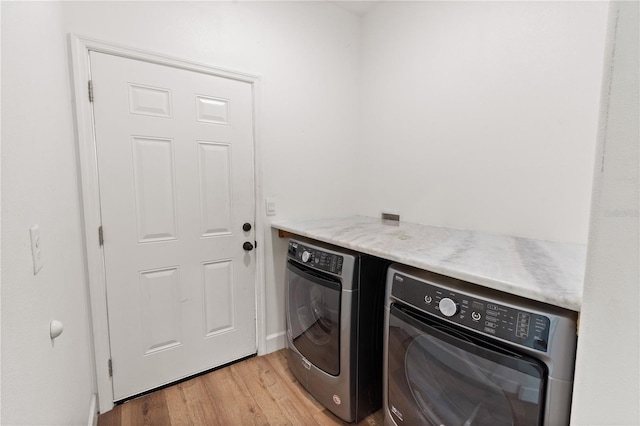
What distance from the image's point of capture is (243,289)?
6.71 ft

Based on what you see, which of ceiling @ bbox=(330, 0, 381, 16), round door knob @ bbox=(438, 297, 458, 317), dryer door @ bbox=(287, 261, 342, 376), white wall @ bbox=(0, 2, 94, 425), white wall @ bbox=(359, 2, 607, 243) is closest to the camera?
white wall @ bbox=(0, 2, 94, 425)

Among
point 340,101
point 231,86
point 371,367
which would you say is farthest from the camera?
point 340,101

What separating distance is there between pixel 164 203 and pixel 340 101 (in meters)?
1.57

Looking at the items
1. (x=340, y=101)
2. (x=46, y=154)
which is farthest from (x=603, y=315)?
(x=340, y=101)

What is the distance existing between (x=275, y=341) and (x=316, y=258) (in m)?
0.99

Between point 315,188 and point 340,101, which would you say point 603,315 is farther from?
point 340,101

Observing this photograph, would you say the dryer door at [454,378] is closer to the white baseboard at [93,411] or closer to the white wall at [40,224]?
the white wall at [40,224]

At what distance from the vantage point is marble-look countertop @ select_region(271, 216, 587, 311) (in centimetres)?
85

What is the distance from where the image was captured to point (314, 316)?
1.67 m

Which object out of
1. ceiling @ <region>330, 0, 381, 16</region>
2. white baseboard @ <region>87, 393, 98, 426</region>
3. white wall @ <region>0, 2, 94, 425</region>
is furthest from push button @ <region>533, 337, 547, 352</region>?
ceiling @ <region>330, 0, 381, 16</region>

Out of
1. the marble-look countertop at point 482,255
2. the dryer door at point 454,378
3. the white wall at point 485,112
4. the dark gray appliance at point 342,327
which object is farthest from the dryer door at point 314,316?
the white wall at point 485,112

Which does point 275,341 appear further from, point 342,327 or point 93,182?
point 93,182

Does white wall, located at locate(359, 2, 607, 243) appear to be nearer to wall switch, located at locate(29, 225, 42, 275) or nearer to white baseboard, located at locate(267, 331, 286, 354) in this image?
white baseboard, located at locate(267, 331, 286, 354)

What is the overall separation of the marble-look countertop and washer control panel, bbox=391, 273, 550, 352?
0.07 metres
